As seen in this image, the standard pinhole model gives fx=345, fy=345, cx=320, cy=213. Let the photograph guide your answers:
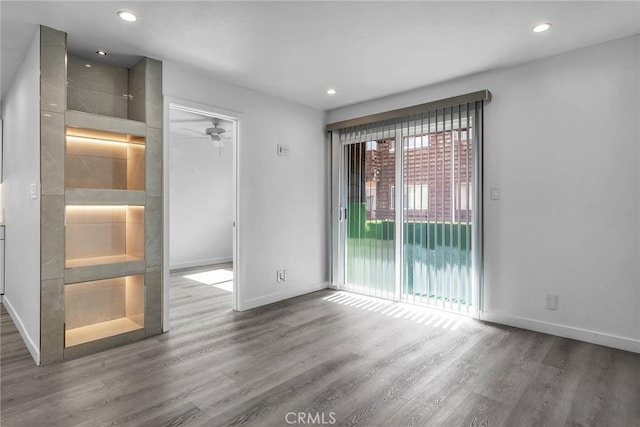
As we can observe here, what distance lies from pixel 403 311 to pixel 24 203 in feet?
12.7

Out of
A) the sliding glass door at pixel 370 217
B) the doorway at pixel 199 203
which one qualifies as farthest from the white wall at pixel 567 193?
the doorway at pixel 199 203

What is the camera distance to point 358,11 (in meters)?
2.42

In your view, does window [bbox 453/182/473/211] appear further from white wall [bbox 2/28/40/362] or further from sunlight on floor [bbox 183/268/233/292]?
white wall [bbox 2/28/40/362]

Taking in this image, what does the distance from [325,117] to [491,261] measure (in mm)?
2933

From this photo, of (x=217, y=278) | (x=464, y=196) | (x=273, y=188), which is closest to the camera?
(x=464, y=196)

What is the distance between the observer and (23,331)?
312cm

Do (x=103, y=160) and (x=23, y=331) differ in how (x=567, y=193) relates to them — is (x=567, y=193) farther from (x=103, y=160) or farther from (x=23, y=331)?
(x=23, y=331)

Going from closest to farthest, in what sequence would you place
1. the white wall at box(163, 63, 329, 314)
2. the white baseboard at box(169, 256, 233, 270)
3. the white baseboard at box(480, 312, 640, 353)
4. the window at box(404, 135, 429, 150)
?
the white baseboard at box(480, 312, 640, 353) < the white wall at box(163, 63, 329, 314) < the window at box(404, 135, 429, 150) < the white baseboard at box(169, 256, 233, 270)

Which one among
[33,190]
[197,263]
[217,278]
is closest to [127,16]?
[33,190]

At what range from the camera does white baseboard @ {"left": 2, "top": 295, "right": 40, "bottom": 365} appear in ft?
8.71

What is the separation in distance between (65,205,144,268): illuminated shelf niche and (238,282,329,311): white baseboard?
4.24ft

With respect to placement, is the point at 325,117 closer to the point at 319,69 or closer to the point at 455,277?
the point at 319,69

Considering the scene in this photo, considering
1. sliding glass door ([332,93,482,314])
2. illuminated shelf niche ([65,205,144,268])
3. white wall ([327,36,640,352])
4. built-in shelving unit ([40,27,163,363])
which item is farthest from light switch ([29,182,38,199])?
white wall ([327,36,640,352])

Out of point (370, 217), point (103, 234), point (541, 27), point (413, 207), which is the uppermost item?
point (541, 27)
